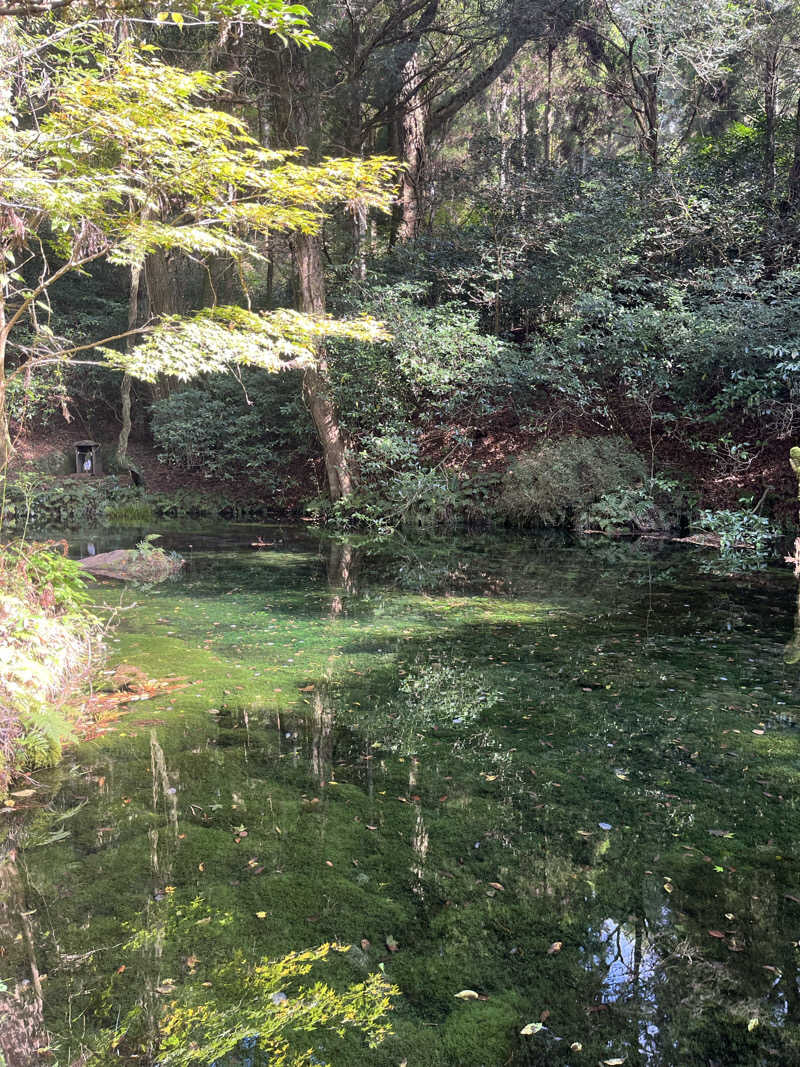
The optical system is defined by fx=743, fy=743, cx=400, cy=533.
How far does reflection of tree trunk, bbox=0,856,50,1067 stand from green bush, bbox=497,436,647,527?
37.5 feet

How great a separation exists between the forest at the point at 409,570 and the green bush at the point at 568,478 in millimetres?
59

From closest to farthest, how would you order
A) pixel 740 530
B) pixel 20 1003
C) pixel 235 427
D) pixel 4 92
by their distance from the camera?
pixel 20 1003 < pixel 4 92 < pixel 740 530 < pixel 235 427

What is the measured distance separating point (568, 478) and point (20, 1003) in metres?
11.9

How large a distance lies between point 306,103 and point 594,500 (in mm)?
8823

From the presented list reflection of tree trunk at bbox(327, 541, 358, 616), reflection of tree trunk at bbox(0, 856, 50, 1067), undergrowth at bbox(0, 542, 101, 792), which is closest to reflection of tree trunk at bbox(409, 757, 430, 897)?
reflection of tree trunk at bbox(0, 856, 50, 1067)

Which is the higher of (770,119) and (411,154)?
(411,154)

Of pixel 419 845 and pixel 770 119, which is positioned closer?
pixel 419 845

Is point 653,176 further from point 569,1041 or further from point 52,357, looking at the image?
point 569,1041

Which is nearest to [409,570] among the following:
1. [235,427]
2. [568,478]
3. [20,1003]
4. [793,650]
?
[568,478]

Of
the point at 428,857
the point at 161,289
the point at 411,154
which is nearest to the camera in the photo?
the point at 428,857

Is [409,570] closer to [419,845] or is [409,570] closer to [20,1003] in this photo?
[419,845]

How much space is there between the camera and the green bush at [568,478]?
13.1 metres

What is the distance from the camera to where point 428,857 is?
321cm

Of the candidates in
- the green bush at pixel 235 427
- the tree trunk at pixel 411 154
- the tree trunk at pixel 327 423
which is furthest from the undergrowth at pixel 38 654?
the tree trunk at pixel 411 154
